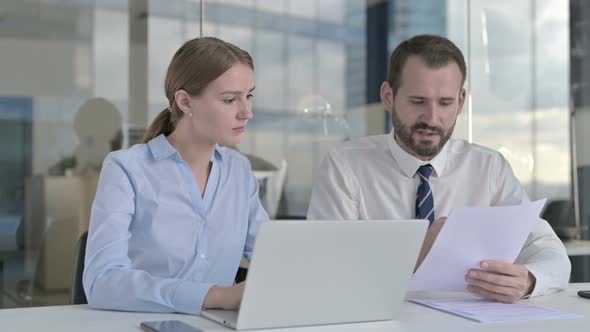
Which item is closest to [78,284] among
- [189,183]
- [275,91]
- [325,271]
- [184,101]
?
[189,183]

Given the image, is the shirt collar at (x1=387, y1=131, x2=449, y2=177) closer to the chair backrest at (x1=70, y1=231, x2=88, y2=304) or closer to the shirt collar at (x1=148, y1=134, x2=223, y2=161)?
the shirt collar at (x1=148, y1=134, x2=223, y2=161)

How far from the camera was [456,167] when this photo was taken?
2.64m

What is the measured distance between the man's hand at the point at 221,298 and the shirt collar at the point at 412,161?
107 cm

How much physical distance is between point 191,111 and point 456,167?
945 mm

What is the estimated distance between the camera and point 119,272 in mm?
1823

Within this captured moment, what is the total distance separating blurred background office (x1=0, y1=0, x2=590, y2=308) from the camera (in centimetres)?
405

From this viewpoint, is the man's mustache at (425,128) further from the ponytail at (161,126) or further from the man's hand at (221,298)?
the man's hand at (221,298)

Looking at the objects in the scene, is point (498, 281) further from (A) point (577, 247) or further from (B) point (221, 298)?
(A) point (577, 247)

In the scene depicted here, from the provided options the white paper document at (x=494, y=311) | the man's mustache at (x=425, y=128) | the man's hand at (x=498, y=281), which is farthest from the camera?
the man's mustache at (x=425, y=128)

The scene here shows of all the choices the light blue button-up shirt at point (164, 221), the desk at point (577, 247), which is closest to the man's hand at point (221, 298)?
the light blue button-up shirt at point (164, 221)

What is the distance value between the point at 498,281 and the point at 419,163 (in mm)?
782

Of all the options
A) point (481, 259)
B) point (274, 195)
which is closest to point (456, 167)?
point (481, 259)

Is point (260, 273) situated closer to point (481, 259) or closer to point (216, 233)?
point (481, 259)

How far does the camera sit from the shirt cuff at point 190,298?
1.70m
